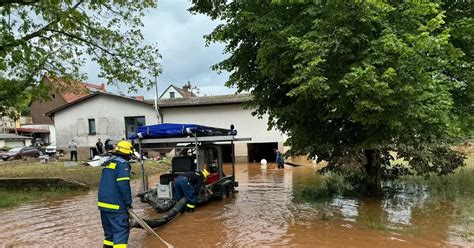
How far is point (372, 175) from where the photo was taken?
13508 mm

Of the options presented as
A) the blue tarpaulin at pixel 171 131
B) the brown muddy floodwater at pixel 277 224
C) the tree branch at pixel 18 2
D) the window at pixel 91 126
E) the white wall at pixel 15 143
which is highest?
the tree branch at pixel 18 2

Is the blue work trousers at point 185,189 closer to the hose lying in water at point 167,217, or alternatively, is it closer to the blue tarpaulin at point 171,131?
the hose lying in water at point 167,217

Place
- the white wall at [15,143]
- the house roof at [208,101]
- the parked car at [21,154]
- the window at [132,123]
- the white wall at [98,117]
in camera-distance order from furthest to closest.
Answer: the white wall at [15,143] → the parked car at [21,154] → the white wall at [98,117] → the window at [132,123] → the house roof at [208,101]

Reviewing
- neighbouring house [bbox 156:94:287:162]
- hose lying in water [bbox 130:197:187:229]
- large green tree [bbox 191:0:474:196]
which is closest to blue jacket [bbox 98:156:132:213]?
hose lying in water [bbox 130:197:187:229]

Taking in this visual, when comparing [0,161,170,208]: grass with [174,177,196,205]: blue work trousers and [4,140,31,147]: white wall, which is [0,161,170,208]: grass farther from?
[4,140,31,147]: white wall

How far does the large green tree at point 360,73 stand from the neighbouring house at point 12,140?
172ft

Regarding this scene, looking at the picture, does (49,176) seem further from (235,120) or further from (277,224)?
(235,120)

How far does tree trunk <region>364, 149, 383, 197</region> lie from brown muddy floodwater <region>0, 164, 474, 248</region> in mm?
528

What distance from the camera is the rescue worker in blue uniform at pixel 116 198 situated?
732 centimetres

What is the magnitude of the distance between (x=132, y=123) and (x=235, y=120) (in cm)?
908

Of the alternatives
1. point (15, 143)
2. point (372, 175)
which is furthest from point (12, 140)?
point (372, 175)

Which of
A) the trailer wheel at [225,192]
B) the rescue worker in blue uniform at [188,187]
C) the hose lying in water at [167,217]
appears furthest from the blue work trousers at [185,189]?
the trailer wheel at [225,192]

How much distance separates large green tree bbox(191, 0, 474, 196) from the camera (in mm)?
9266

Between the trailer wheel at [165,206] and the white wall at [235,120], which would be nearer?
the trailer wheel at [165,206]
